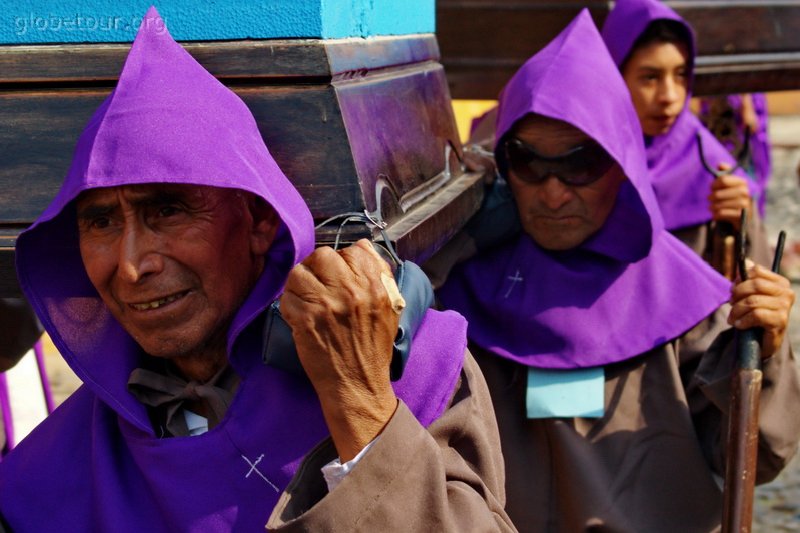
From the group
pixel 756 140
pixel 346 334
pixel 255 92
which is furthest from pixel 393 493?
pixel 756 140

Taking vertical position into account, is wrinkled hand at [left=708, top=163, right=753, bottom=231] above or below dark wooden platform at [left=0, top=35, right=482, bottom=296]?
below

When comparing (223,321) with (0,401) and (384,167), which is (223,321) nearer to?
(384,167)

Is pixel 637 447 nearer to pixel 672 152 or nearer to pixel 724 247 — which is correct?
pixel 724 247

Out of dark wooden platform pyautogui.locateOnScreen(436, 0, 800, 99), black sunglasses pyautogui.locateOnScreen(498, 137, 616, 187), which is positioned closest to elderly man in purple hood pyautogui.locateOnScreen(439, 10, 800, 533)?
black sunglasses pyautogui.locateOnScreen(498, 137, 616, 187)

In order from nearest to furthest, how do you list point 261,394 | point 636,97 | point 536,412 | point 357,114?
point 261,394 < point 357,114 < point 536,412 < point 636,97

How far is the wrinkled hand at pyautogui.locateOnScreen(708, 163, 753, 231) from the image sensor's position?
196 inches

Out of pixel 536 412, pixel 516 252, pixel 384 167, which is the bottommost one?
pixel 536 412

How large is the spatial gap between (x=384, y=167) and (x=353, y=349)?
689mm

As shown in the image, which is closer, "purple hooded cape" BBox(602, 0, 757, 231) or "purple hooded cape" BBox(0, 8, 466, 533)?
"purple hooded cape" BBox(0, 8, 466, 533)

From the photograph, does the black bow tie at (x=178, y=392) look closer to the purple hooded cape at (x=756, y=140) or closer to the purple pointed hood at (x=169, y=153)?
the purple pointed hood at (x=169, y=153)

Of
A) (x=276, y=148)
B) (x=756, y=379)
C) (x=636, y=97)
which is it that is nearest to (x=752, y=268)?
(x=756, y=379)

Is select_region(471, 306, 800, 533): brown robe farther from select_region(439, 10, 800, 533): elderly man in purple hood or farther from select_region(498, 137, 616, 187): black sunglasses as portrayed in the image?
select_region(498, 137, 616, 187): black sunglasses

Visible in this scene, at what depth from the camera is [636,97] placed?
17.2 ft

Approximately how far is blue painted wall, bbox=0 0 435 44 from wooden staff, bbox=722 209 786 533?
1328 mm
